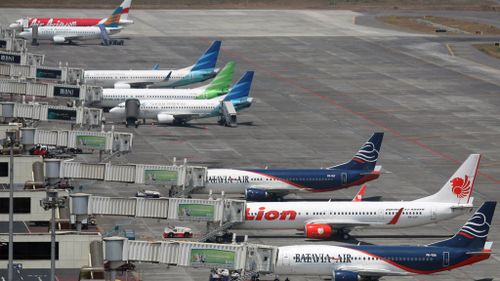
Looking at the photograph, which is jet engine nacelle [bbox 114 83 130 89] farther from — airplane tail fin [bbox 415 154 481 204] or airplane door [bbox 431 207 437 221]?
airplane door [bbox 431 207 437 221]

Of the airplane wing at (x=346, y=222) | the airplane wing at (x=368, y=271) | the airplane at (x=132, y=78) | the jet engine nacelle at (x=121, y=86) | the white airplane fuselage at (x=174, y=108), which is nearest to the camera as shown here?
the airplane wing at (x=368, y=271)

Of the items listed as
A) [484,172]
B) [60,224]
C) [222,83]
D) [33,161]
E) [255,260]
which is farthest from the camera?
[222,83]

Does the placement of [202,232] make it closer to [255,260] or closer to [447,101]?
[255,260]

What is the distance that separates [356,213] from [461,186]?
960cm

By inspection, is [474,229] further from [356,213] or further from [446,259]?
[356,213]

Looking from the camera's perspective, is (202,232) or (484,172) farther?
(484,172)

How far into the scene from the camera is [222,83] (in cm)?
18438

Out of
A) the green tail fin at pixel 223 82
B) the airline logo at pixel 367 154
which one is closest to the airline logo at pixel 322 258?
the airline logo at pixel 367 154

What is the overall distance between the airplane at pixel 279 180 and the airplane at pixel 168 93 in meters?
51.4

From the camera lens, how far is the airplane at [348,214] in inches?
4596

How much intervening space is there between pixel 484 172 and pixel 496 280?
42922 mm

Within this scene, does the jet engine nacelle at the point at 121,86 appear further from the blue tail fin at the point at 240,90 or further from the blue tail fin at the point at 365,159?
the blue tail fin at the point at 365,159

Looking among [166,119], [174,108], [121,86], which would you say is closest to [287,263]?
[166,119]

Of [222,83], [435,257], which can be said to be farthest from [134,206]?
[222,83]
